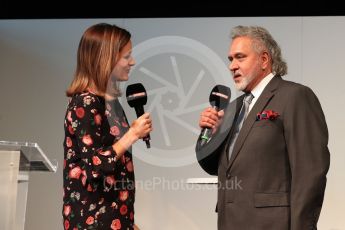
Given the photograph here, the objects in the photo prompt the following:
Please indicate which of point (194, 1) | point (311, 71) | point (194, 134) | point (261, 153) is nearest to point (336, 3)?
point (311, 71)

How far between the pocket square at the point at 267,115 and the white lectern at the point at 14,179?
981 millimetres

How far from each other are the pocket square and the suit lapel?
27 millimetres

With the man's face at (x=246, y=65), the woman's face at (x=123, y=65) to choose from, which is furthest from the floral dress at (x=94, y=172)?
the man's face at (x=246, y=65)

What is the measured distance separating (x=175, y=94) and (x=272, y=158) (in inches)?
86.1

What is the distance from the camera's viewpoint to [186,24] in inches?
181

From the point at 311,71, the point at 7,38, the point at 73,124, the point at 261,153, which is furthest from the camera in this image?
the point at 7,38

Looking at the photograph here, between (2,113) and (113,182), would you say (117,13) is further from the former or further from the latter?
(113,182)

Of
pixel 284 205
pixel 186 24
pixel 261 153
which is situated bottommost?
pixel 284 205

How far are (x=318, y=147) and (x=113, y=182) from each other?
88 centimetres

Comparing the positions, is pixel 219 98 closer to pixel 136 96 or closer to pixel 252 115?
pixel 252 115

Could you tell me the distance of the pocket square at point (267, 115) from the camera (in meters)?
2.40

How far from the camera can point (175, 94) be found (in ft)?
14.7

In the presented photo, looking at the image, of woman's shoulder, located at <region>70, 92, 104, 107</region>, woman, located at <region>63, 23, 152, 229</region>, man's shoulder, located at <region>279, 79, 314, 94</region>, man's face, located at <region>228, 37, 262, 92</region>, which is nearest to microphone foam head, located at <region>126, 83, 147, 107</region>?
woman, located at <region>63, 23, 152, 229</region>

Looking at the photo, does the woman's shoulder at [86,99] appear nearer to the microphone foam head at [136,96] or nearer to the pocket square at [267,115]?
the microphone foam head at [136,96]
